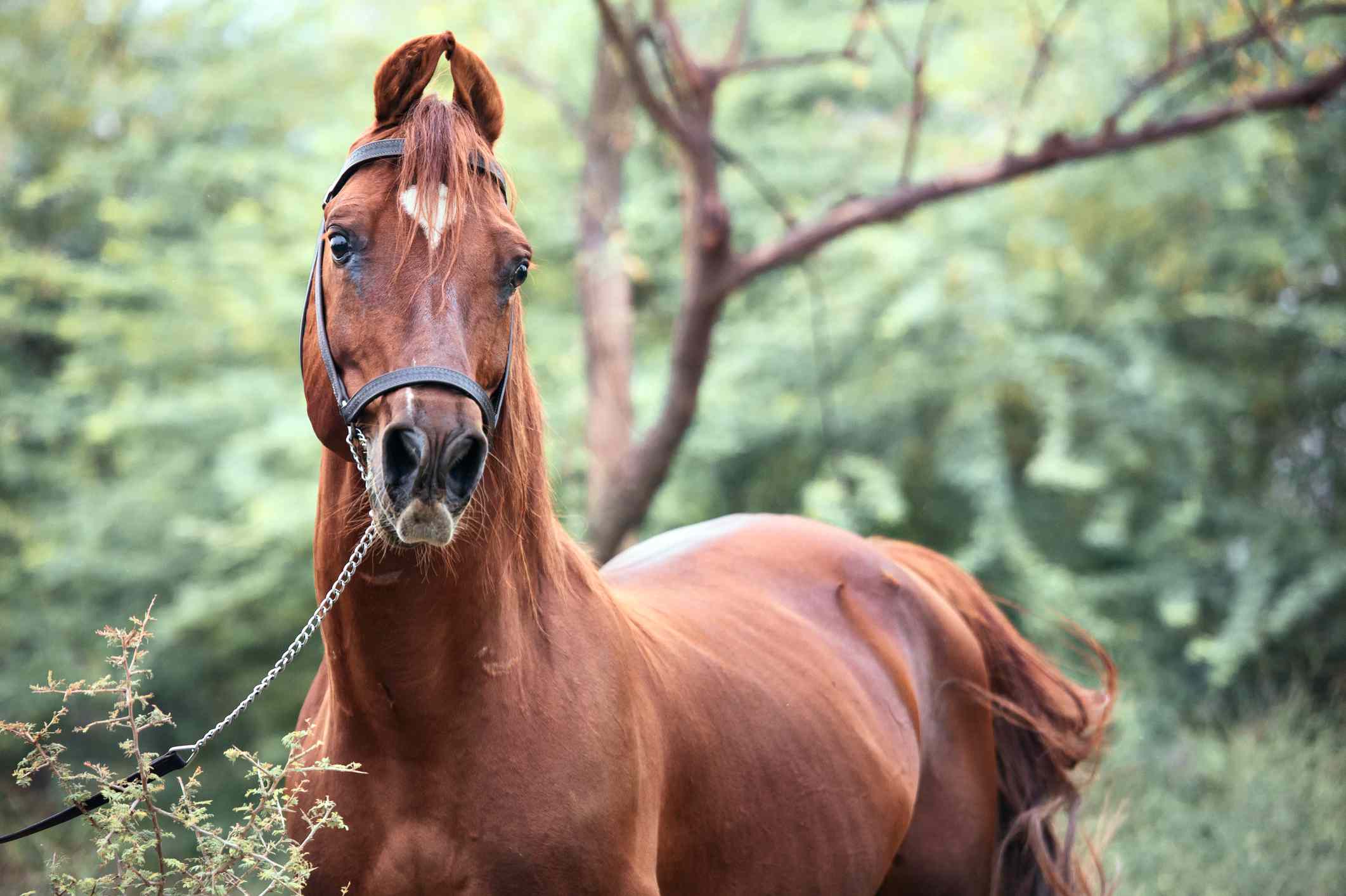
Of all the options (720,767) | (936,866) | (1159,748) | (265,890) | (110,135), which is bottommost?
(1159,748)

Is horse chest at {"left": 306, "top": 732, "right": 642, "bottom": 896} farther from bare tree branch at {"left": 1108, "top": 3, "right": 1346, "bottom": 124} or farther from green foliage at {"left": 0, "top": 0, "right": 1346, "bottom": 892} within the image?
green foliage at {"left": 0, "top": 0, "right": 1346, "bottom": 892}

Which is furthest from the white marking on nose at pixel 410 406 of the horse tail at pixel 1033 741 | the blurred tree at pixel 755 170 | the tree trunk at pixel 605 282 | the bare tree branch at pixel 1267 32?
the tree trunk at pixel 605 282

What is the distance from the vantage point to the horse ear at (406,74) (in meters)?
2.13

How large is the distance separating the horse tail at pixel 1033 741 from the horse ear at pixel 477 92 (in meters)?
2.13

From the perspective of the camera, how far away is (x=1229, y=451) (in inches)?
351

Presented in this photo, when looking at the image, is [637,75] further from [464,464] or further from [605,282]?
[464,464]

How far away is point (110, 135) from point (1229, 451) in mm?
9674

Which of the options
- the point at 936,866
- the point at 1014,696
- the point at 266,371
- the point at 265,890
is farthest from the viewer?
the point at 266,371

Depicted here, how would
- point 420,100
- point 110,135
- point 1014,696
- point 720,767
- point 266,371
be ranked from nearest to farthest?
1. point 420,100
2. point 720,767
3. point 1014,696
4. point 266,371
5. point 110,135

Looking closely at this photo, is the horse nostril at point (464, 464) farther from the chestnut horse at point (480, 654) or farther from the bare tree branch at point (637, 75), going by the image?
the bare tree branch at point (637, 75)

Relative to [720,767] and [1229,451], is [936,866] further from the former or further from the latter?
[1229,451]

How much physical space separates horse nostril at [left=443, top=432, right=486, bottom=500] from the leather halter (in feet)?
0.30

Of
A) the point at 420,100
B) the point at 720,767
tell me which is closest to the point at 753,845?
the point at 720,767

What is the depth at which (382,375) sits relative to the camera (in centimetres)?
186
